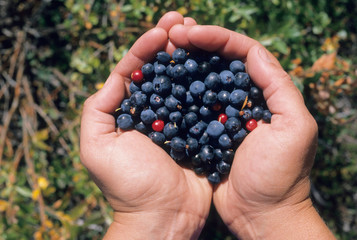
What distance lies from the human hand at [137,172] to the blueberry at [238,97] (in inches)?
19.6

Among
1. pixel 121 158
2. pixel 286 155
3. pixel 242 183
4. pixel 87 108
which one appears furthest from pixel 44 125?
pixel 286 155

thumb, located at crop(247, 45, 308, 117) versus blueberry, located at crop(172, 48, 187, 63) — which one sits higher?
blueberry, located at crop(172, 48, 187, 63)

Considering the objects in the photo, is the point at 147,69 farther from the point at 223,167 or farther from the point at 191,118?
the point at 223,167

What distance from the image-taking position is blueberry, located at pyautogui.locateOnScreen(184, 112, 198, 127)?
1.77m

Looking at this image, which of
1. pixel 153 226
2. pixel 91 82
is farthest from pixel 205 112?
pixel 91 82

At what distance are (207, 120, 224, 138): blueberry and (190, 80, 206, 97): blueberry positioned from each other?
20 cm

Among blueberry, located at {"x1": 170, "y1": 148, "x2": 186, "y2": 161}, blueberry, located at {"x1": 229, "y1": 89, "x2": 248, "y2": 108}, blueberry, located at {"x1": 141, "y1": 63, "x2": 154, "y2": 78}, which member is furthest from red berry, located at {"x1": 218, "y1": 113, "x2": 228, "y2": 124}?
blueberry, located at {"x1": 141, "y1": 63, "x2": 154, "y2": 78}

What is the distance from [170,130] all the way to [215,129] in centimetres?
27

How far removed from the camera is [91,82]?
2.91 metres

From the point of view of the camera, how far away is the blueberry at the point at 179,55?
1.77 meters

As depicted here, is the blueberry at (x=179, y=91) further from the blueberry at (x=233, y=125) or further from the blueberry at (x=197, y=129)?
the blueberry at (x=233, y=125)

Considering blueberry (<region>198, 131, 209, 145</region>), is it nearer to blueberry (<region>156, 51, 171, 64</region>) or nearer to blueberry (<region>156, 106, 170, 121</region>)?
blueberry (<region>156, 106, 170, 121</region>)

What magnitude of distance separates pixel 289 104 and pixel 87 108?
3.83 feet

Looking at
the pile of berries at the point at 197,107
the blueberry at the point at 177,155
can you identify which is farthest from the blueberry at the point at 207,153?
the blueberry at the point at 177,155
